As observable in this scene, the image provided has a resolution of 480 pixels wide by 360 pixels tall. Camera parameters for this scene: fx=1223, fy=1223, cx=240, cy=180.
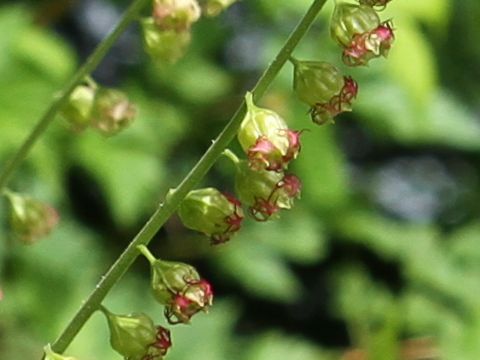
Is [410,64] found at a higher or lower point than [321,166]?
higher

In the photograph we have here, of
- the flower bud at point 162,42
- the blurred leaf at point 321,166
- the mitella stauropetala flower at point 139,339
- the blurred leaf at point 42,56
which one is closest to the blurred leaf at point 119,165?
the blurred leaf at point 42,56

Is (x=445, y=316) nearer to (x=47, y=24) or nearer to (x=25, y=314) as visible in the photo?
(x=25, y=314)

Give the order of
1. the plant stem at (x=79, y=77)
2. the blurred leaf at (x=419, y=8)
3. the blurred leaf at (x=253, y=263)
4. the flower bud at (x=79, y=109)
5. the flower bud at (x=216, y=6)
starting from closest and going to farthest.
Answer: the plant stem at (x=79, y=77), the flower bud at (x=216, y=6), the flower bud at (x=79, y=109), the blurred leaf at (x=419, y=8), the blurred leaf at (x=253, y=263)

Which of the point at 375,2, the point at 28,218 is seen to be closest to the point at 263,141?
the point at 375,2

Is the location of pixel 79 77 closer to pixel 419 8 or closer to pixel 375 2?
pixel 375 2

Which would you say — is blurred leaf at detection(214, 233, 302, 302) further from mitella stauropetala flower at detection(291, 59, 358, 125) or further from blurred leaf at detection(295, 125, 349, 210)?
mitella stauropetala flower at detection(291, 59, 358, 125)

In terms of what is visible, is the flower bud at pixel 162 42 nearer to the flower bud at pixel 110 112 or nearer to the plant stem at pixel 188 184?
the flower bud at pixel 110 112
